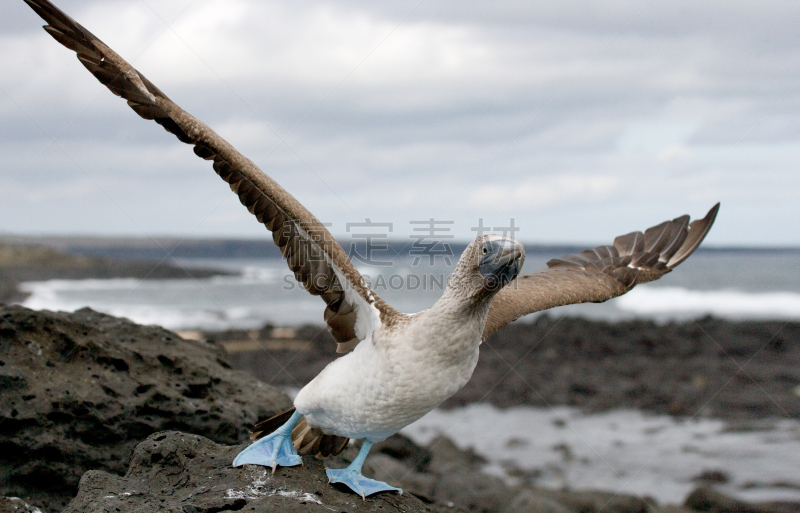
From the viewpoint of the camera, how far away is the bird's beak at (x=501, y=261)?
385 centimetres

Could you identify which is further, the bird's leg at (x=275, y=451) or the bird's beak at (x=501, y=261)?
the bird's leg at (x=275, y=451)

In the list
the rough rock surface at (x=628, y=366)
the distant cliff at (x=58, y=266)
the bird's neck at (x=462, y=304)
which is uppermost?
the bird's neck at (x=462, y=304)

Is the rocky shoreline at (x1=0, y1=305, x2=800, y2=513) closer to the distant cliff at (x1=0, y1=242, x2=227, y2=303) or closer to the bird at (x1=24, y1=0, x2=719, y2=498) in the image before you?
the bird at (x1=24, y1=0, x2=719, y2=498)

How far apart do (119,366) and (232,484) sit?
2.01 meters

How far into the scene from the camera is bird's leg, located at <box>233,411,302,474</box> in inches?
185

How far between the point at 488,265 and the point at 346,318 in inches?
64.5

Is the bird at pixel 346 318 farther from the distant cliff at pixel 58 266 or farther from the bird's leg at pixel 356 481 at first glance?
the distant cliff at pixel 58 266

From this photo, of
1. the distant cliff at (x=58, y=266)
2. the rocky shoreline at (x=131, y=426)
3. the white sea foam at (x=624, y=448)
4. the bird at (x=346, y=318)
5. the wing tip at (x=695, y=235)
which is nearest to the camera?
the bird at (x=346, y=318)

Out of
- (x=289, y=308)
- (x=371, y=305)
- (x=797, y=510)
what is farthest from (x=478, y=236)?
(x=289, y=308)

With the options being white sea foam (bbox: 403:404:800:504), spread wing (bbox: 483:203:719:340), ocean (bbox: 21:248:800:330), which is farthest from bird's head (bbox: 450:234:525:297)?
ocean (bbox: 21:248:800:330)

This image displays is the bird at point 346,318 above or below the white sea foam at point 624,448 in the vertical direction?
above

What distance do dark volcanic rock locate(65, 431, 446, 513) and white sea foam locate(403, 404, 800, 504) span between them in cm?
702

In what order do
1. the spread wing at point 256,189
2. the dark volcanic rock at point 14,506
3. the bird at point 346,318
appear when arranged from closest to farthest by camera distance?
1. the bird at point 346,318
2. the dark volcanic rock at point 14,506
3. the spread wing at point 256,189

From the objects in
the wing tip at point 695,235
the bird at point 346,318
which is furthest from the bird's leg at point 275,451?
the wing tip at point 695,235
